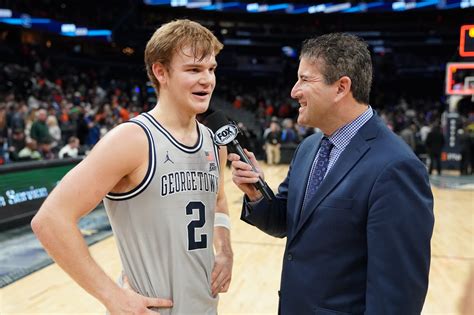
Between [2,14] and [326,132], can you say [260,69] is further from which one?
[326,132]

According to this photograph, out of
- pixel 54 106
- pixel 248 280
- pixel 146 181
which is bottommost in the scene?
pixel 248 280

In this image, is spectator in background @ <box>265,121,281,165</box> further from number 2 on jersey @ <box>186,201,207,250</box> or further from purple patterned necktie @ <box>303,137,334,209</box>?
number 2 on jersey @ <box>186,201,207,250</box>

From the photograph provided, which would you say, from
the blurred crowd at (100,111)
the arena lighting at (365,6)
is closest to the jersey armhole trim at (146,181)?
the blurred crowd at (100,111)

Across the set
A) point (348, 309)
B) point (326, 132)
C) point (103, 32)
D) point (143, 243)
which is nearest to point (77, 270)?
point (143, 243)

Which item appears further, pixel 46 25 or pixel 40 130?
pixel 46 25

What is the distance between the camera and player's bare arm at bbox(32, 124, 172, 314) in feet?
4.77

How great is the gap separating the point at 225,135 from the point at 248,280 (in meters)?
→ 3.28

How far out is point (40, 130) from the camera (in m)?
9.11

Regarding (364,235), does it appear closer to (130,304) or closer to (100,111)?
(130,304)

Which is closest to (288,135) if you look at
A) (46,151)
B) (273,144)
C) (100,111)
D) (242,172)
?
(273,144)

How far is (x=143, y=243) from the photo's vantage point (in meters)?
1.66

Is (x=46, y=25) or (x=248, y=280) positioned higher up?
(x=46, y=25)

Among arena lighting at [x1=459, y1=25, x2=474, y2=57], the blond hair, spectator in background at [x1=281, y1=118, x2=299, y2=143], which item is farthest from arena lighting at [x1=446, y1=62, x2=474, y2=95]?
the blond hair

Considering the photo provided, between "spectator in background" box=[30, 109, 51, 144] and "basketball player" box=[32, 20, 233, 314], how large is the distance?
7.97 metres
